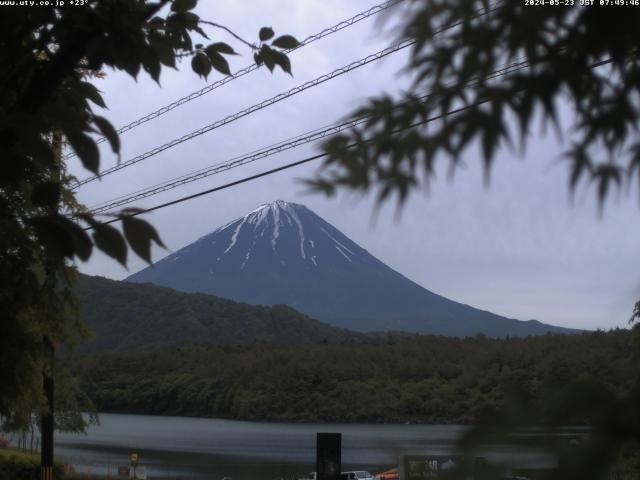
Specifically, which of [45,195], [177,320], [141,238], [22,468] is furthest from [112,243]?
[177,320]

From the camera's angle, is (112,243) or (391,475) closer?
(112,243)

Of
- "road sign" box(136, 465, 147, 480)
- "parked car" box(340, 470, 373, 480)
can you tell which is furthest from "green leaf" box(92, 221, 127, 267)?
"parked car" box(340, 470, 373, 480)

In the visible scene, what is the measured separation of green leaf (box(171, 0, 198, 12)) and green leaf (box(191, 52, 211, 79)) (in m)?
0.21

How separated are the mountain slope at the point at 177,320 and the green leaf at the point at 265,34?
23.3m

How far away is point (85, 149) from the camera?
2490mm

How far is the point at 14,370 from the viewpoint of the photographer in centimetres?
378

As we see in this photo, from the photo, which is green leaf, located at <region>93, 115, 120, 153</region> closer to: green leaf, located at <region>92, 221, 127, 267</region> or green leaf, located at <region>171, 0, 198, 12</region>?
green leaf, located at <region>92, 221, 127, 267</region>

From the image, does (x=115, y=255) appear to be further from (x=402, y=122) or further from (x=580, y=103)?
(x=580, y=103)

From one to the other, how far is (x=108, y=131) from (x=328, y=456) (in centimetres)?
1317

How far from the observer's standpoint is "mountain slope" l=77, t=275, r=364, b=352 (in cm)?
5022

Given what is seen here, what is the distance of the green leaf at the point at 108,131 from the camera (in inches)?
103

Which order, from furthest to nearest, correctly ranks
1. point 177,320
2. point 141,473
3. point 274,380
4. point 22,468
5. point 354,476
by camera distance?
point 177,320 → point 274,380 → point 354,476 → point 141,473 → point 22,468

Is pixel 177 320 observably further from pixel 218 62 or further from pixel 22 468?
pixel 218 62

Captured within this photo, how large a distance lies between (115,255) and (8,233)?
1.23 m
